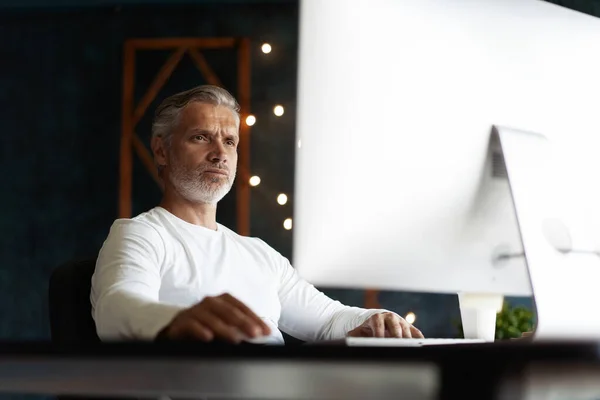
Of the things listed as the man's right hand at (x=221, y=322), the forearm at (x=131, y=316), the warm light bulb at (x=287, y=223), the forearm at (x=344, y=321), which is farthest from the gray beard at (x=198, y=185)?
the warm light bulb at (x=287, y=223)

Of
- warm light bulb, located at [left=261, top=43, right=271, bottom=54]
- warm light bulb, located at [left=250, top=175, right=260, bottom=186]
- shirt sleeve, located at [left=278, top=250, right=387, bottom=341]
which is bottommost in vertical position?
shirt sleeve, located at [left=278, top=250, right=387, bottom=341]

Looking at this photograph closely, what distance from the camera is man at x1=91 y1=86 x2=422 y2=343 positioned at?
1.12 meters

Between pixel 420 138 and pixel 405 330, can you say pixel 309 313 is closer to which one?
pixel 405 330

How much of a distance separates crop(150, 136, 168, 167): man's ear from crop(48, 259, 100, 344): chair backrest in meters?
0.47

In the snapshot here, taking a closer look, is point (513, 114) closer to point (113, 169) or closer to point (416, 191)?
point (416, 191)

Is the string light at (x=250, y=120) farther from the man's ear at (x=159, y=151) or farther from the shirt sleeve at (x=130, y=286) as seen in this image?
the shirt sleeve at (x=130, y=286)

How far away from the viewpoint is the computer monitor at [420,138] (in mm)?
812

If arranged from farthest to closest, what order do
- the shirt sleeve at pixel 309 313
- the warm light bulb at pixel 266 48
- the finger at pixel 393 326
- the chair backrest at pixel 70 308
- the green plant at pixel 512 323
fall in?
the warm light bulb at pixel 266 48 → the green plant at pixel 512 323 → the shirt sleeve at pixel 309 313 → the chair backrest at pixel 70 308 → the finger at pixel 393 326

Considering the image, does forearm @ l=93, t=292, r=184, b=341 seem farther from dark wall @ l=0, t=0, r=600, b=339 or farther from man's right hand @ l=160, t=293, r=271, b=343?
dark wall @ l=0, t=0, r=600, b=339

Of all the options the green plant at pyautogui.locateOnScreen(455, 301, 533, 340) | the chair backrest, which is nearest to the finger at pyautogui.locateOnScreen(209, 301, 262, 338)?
the chair backrest

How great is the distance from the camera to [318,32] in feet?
2.67

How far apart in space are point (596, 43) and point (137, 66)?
3248 mm

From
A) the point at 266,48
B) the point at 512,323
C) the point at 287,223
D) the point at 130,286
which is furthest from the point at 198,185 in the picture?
the point at 266,48

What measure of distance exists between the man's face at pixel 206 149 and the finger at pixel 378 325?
0.56m
